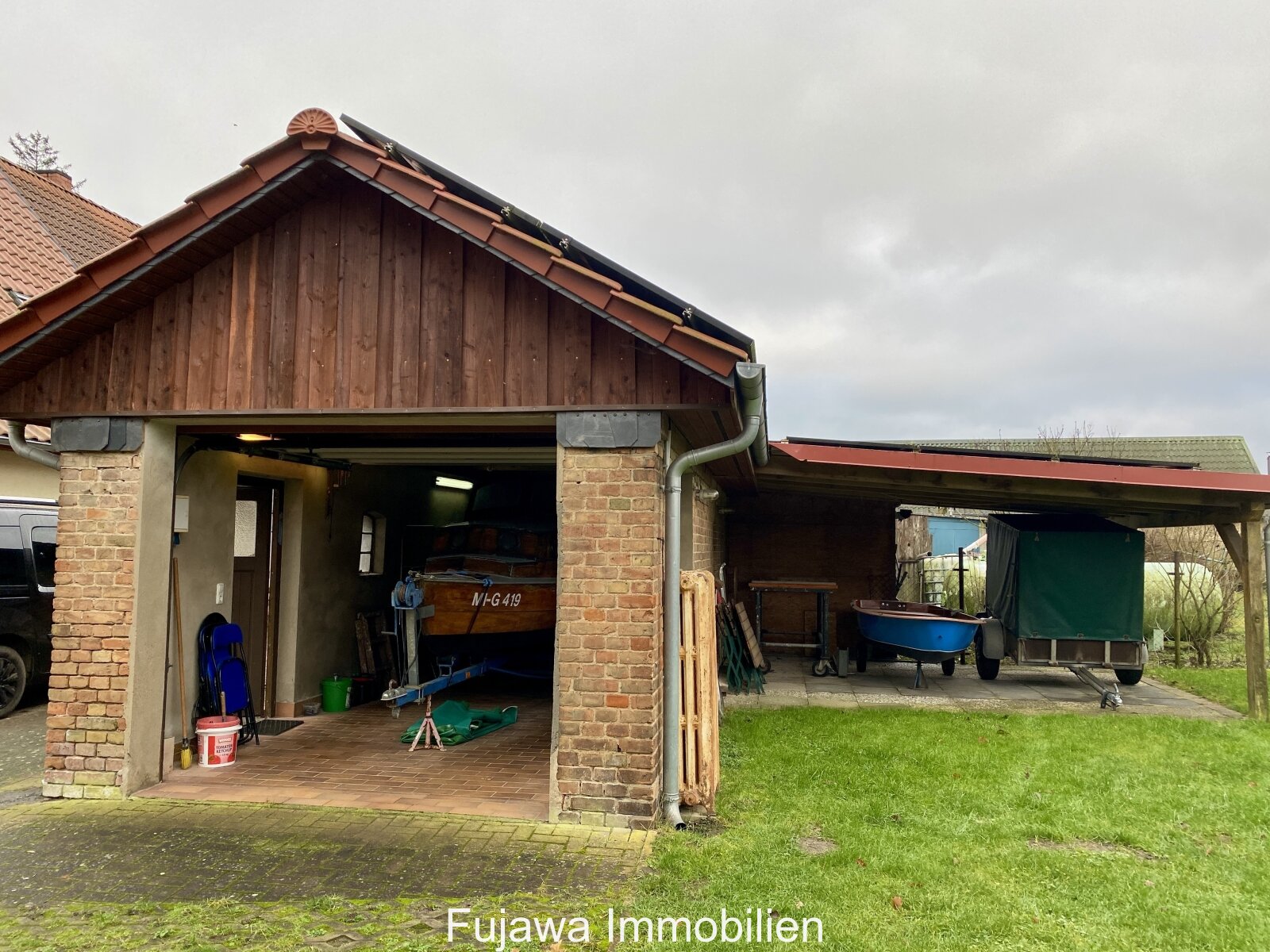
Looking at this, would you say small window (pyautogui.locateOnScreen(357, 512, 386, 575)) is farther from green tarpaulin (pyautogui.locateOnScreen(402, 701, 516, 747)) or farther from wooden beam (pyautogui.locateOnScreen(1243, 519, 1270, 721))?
wooden beam (pyautogui.locateOnScreen(1243, 519, 1270, 721))

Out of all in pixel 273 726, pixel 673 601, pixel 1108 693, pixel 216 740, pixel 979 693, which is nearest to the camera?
pixel 673 601

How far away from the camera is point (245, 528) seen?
8297 mm

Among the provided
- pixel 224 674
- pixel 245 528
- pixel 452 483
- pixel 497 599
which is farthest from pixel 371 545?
pixel 224 674

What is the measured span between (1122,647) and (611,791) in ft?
28.5

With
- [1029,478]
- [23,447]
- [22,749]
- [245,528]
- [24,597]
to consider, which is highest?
[1029,478]

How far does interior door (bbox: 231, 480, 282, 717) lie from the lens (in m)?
8.17

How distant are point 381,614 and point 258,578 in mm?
2227

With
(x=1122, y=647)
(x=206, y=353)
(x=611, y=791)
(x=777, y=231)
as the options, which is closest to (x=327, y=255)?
(x=206, y=353)

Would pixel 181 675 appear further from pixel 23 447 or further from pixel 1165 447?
pixel 1165 447

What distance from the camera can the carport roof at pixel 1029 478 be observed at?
8.77m

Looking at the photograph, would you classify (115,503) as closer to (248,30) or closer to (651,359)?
(651,359)

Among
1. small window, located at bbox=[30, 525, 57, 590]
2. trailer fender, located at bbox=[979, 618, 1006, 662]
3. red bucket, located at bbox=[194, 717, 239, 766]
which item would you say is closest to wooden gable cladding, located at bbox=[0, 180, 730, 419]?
red bucket, located at bbox=[194, 717, 239, 766]

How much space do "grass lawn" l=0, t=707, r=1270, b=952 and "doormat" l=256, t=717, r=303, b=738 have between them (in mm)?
3863

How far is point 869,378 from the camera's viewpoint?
48688 millimetres
